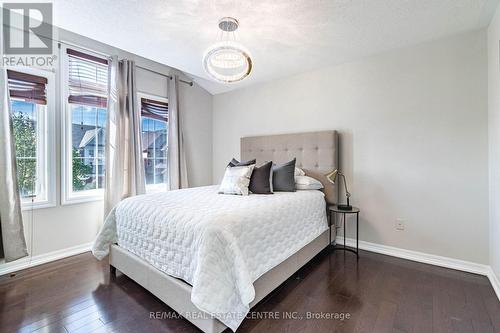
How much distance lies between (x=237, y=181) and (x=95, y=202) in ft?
6.40

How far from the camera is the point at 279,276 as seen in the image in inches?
76.7

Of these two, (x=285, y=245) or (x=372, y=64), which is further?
(x=372, y=64)

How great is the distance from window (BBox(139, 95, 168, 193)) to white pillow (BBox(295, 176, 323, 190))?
7.10 feet

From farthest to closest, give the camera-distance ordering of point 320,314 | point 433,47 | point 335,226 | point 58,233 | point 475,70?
point 335,226, point 58,233, point 433,47, point 475,70, point 320,314

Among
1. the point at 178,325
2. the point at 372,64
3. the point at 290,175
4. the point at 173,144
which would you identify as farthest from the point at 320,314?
the point at 173,144

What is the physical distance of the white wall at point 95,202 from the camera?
2.60m

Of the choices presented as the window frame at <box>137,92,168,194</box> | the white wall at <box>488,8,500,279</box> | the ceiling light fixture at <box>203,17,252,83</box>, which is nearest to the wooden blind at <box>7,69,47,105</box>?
the window frame at <box>137,92,168,194</box>

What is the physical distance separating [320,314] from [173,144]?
3048 millimetres

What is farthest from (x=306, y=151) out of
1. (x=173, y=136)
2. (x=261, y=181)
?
(x=173, y=136)

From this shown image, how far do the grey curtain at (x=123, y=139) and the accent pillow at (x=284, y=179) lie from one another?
190cm

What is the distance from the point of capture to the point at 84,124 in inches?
117

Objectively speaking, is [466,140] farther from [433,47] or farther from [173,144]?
[173,144]

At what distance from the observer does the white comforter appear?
1.41 meters

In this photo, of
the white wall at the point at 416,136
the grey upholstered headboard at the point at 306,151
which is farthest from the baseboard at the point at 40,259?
the white wall at the point at 416,136
